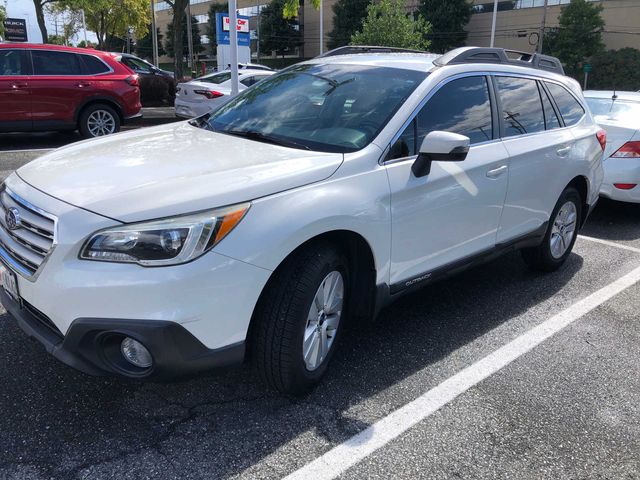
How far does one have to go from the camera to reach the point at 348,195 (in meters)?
2.90

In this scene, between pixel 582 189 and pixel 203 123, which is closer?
pixel 203 123

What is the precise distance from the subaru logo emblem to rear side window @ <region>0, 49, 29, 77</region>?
26.3ft

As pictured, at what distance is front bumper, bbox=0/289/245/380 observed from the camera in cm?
234

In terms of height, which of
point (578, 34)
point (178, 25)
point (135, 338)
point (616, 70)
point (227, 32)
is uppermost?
point (578, 34)

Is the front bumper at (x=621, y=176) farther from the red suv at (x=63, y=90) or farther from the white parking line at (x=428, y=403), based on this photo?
the red suv at (x=63, y=90)

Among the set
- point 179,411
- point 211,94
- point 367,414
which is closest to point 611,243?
point 367,414

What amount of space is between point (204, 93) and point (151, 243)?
10.2 meters

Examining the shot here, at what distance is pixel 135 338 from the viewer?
235 cm

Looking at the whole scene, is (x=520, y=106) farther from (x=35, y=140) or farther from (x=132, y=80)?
(x=35, y=140)

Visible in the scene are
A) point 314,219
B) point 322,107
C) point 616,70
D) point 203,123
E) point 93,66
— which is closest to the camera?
point 314,219

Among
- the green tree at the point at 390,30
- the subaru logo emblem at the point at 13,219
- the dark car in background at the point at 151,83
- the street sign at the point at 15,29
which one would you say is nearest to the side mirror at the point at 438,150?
the subaru logo emblem at the point at 13,219

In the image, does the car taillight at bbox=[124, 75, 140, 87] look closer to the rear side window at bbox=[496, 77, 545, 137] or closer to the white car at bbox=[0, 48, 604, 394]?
the white car at bbox=[0, 48, 604, 394]

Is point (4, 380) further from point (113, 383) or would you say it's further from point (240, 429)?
point (240, 429)

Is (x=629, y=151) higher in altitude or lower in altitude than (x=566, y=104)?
lower
